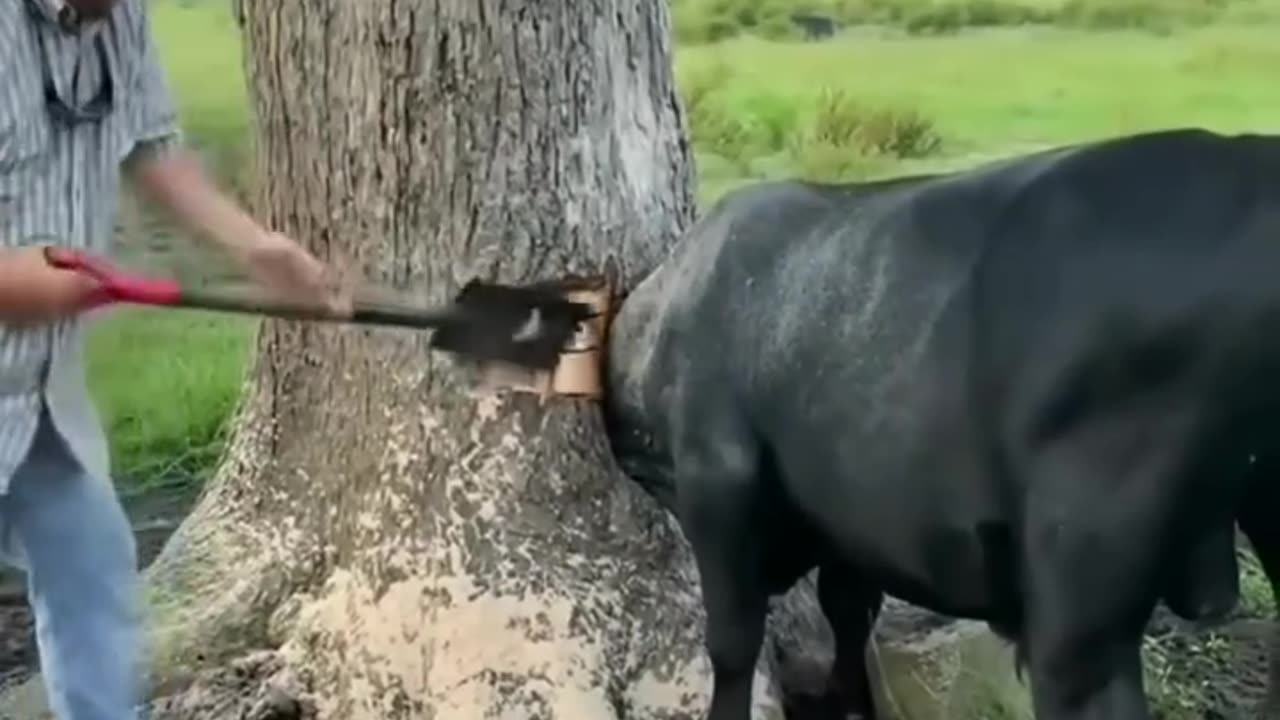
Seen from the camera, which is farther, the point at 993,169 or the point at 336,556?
the point at 336,556

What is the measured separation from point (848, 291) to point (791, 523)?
1.06 feet

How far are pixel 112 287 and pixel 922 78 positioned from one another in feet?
8.52

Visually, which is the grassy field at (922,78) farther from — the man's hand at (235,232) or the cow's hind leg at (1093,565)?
the cow's hind leg at (1093,565)

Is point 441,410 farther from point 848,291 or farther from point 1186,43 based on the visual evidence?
point 1186,43

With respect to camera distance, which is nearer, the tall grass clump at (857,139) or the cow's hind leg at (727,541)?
the cow's hind leg at (727,541)

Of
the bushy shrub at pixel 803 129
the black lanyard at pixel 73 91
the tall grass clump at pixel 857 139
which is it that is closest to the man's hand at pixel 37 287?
the black lanyard at pixel 73 91

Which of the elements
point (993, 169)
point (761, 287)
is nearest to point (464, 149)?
point (761, 287)

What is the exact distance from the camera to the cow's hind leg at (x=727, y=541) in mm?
2969

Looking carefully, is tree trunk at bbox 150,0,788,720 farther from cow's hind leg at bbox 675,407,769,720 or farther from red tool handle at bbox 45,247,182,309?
red tool handle at bbox 45,247,182,309

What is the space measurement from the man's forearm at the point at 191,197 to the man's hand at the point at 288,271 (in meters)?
0.04

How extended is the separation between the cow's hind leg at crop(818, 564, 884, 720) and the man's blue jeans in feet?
3.14

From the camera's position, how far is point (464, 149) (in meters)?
3.54

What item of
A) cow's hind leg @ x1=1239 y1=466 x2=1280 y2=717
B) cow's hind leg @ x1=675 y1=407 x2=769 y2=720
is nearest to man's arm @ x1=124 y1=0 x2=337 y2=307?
cow's hind leg @ x1=675 y1=407 x2=769 y2=720

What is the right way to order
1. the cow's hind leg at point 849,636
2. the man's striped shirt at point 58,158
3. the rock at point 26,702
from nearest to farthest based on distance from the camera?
the man's striped shirt at point 58,158 < the cow's hind leg at point 849,636 < the rock at point 26,702
